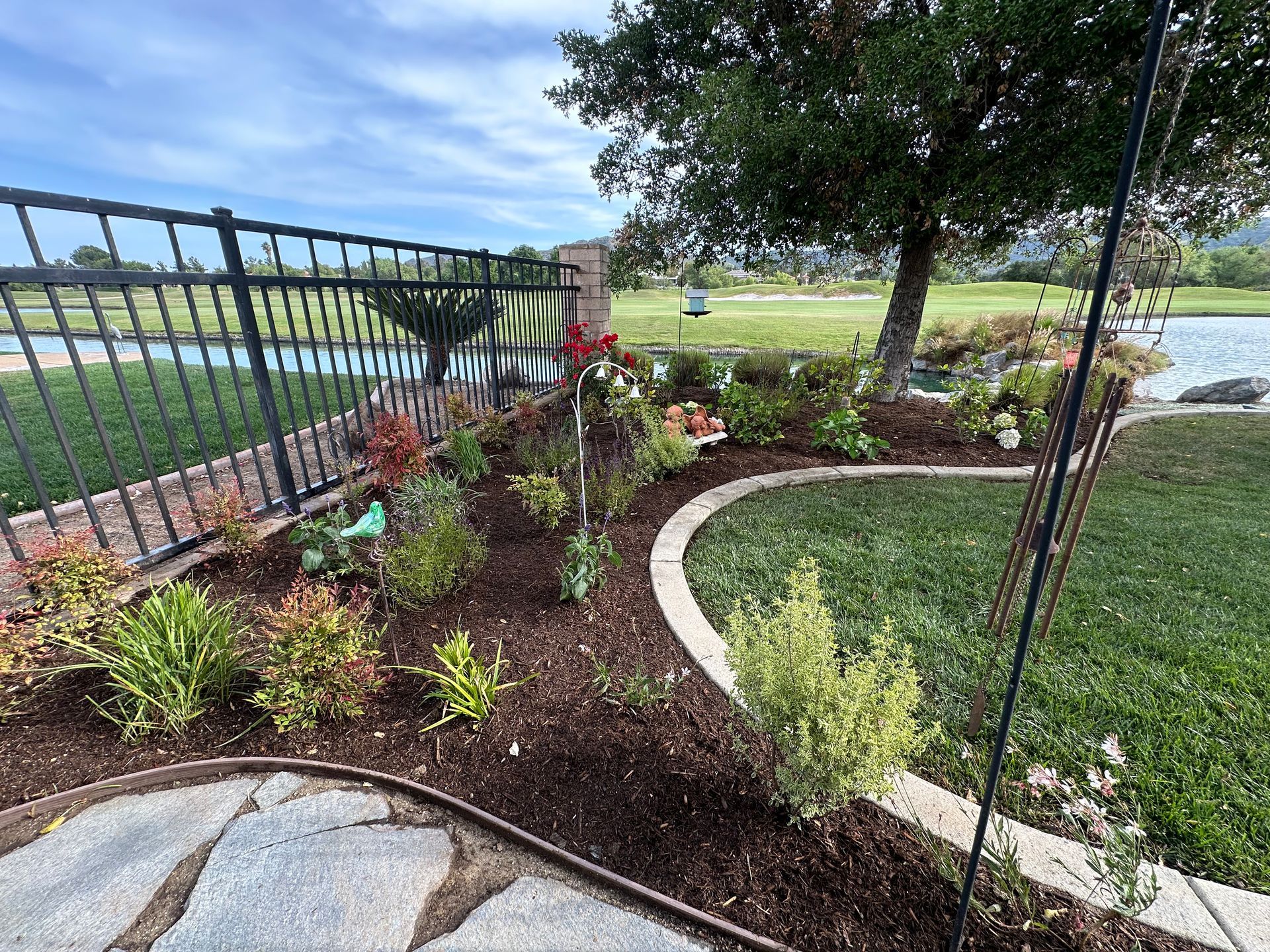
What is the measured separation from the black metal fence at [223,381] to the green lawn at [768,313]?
26.1 inches

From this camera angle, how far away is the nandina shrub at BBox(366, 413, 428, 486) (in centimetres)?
298

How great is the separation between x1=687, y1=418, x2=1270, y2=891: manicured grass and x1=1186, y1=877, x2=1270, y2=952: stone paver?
73 mm

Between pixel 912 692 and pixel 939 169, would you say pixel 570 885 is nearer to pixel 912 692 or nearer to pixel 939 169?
pixel 912 692

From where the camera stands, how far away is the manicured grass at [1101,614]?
61.0 inches

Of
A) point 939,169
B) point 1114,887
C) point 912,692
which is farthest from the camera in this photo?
point 939,169

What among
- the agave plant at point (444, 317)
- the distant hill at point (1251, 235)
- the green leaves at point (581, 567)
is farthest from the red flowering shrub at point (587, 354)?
the distant hill at point (1251, 235)

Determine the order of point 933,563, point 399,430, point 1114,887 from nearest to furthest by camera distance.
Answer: point 1114,887 < point 933,563 < point 399,430

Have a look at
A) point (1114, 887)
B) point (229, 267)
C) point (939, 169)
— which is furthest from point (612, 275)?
point (1114, 887)

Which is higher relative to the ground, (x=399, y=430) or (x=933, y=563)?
(x=399, y=430)

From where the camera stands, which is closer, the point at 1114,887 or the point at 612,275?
the point at 1114,887

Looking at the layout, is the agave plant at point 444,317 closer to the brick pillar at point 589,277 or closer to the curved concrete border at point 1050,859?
the brick pillar at point 589,277

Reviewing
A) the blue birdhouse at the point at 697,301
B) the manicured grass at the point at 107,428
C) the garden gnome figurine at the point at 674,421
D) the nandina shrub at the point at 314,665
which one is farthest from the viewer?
the blue birdhouse at the point at 697,301

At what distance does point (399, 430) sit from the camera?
300cm

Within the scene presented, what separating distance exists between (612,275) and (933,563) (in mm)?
6451
